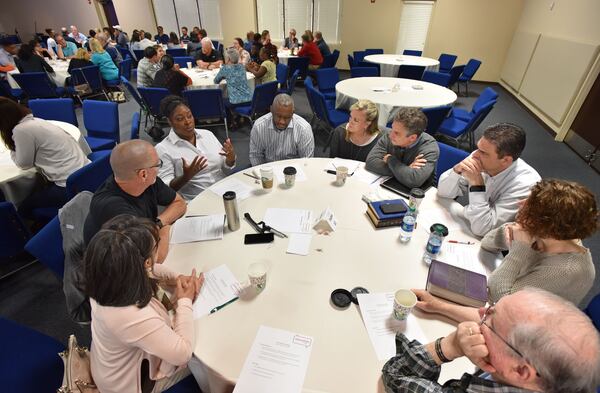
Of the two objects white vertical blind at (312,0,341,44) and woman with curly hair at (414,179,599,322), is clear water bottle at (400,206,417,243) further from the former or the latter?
white vertical blind at (312,0,341,44)

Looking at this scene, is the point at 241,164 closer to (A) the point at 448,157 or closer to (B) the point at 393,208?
(A) the point at 448,157

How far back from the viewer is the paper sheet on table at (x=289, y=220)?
1.70m

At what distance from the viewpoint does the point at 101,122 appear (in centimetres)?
354

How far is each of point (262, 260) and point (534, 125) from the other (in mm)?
6790

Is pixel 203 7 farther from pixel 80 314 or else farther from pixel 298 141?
pixel 80 314

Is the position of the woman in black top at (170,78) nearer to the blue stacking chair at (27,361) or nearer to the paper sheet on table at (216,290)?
the paper sheet on table at (216,290)

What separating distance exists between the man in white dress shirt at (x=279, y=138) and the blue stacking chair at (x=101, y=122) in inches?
75.9

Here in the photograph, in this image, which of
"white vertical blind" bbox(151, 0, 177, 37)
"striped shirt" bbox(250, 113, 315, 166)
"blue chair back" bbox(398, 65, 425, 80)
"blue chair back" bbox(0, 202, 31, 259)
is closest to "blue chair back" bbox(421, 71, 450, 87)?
"blue chair back" bbox(398, 65, 425, 80)

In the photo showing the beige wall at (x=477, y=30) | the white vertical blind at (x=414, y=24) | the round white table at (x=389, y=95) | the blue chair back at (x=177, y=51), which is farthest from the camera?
the white vertical blind at (x=414, y=24)

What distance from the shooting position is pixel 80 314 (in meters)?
1.48

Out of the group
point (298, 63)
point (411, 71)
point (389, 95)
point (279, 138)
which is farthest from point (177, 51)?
point (279, 138)

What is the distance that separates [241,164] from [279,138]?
149 cm

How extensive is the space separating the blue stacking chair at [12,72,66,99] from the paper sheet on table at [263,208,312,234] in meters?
6.30

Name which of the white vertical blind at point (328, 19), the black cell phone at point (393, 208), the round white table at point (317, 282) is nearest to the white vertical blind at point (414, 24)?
the white vertical blind at point (328, 19)
